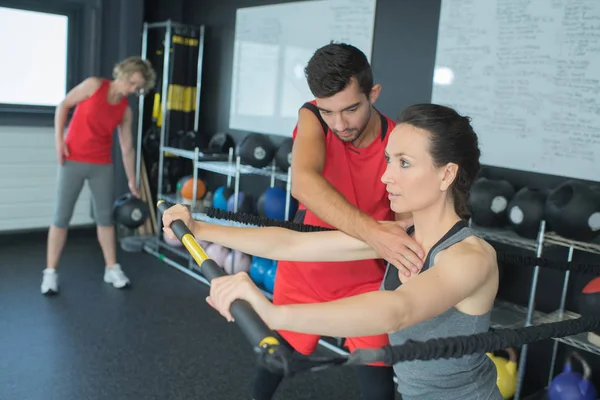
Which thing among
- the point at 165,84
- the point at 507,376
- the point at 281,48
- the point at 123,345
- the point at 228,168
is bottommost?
the point at 123,345

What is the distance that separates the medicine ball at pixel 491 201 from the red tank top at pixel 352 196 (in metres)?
1.02

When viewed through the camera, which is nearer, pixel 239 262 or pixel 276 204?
pixel 276 204

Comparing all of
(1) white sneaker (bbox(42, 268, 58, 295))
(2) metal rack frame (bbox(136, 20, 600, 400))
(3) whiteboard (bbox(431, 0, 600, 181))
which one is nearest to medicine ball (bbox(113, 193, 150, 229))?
(2) metal rack frame (bbox(136, 20, 600, 400))

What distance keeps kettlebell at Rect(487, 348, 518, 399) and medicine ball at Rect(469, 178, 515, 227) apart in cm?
63

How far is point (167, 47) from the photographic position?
4977mm

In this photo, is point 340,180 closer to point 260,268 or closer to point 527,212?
point 527,212

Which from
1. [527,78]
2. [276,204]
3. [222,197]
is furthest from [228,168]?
[527,78]

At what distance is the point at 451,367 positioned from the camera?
1.37m

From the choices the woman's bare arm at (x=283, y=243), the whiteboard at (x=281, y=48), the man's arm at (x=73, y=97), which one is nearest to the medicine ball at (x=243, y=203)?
the whiteboard at (x=281, y=48)

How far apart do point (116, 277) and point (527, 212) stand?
280 centimetres

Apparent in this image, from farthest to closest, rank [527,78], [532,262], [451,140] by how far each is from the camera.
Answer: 1. [527,78]
2. [532,262]
3. [451,140]

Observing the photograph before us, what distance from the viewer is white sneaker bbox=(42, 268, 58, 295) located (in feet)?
13.1

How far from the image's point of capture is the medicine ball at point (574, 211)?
8.48 feet

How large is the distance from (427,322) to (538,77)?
2.12 metres
